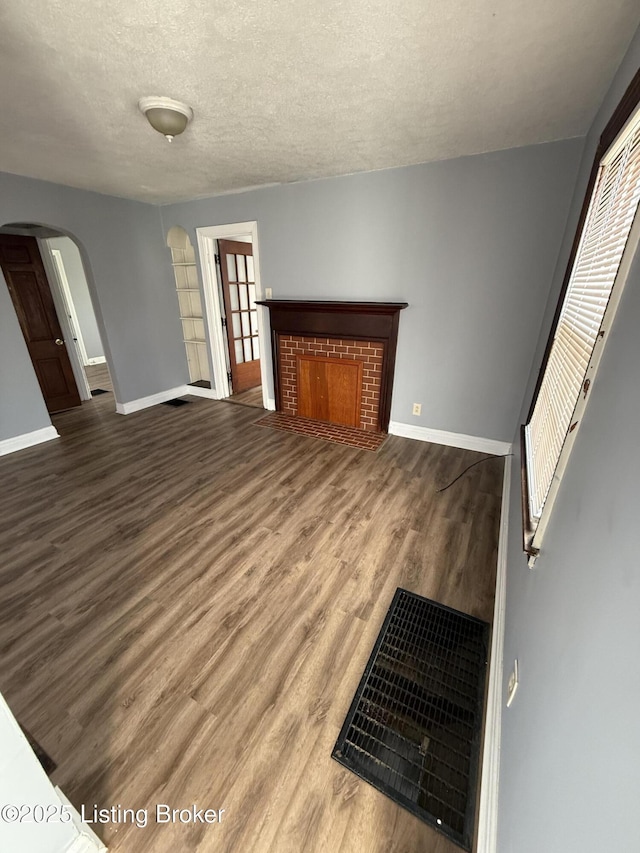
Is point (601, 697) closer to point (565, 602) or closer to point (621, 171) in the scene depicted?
point (565, 602)

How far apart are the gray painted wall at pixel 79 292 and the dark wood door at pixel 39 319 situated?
1.87 m

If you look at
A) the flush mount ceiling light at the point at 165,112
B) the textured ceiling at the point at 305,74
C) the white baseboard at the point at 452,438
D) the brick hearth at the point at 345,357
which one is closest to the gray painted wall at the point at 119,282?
the textured ceiling at the point at 305,74

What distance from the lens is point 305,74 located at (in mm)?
1548

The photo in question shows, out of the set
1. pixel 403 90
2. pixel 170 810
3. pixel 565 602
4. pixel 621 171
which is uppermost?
pixel 403 90

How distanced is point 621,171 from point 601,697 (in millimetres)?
1626

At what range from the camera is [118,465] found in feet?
9.75

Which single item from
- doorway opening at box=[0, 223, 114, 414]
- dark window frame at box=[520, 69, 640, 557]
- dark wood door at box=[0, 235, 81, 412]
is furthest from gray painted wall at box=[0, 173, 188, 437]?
dark window frame at box=[520, 69, 640, 557]

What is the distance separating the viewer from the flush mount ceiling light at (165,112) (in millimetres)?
1713

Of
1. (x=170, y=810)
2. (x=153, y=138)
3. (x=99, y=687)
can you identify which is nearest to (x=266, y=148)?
(x=153, y=138)

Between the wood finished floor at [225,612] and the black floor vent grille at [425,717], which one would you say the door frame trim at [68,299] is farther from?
the black floor vent grille at [425,717]

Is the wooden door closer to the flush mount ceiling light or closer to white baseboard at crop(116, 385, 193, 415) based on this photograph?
white baseboard at crop(116, 385, 193, 415)

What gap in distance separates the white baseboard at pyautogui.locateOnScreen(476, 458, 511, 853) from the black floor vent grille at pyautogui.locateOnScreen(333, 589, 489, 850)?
49 millimetres

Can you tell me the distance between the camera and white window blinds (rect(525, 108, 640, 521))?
1030mm

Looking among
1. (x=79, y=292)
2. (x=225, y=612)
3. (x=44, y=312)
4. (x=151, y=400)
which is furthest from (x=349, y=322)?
(x=79, y=292)
